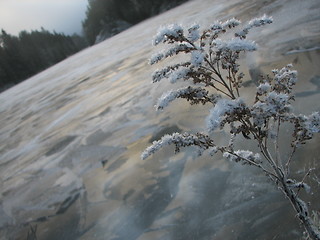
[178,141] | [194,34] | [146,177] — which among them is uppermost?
[194,34]

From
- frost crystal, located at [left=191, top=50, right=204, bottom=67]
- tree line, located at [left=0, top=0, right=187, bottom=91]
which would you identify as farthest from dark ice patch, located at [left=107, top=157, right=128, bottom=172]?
tree line, located at [left=0, top=0, right=187, bottom=91]

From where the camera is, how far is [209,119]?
83.4 inches

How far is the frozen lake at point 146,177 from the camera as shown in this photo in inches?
136

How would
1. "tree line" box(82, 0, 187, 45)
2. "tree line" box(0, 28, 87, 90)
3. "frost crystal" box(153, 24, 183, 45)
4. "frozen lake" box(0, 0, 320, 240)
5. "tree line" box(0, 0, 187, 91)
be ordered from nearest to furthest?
1. "frost crystal" box(153, 24, 183, 45)
2. "frozen lake" box(0, 0, 320, 240)
3. "tree line" box(82, 0, 187, 45)
4. "tree line" box(0, 0, 187, 91)
5. "tree line" box(0, 28, 87, 90)

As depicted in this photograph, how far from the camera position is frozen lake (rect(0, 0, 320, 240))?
3461mm

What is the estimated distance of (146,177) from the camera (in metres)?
4.84

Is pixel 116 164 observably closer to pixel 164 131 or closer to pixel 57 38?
pixel 164 131

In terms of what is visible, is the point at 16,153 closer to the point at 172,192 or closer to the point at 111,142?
the point at 111,142

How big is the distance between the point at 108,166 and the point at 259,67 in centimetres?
441

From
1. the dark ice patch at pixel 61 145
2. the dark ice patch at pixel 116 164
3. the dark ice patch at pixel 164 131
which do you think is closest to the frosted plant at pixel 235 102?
the dark ice patch at pixel 116 164

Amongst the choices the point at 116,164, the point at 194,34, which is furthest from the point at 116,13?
the point at 194,34

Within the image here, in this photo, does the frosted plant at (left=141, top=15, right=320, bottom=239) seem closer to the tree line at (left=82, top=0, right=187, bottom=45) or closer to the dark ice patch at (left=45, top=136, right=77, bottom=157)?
the dark ice patch at (left=45, top=136, right=77, bottom=157)

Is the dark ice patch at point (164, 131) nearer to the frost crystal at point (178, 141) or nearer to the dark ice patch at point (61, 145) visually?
the dark ice patch at point (61, 145)

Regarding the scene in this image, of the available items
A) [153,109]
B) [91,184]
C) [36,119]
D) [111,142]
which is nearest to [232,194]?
[91,184]
